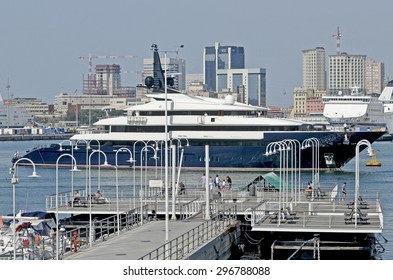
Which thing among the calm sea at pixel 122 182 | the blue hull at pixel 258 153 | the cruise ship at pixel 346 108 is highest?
the cruise ship at pixel 346 108

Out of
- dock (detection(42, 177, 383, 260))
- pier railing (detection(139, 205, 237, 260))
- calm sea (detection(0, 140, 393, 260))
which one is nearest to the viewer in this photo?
pier railing (detection(139, 205, 237, 260))

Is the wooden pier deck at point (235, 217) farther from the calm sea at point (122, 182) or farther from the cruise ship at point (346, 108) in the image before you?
the cruise ship at point (346, 108)

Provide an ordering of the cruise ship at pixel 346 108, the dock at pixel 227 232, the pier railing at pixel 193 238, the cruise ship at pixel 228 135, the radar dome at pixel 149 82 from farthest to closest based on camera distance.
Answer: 1. the cruise ship at pixel 346 108
2. the radar dome at pixel 149 82
3. the cruise ship at pixel 228 135
4. the dock at pixel 227 232
5. the pier railing at pixel 193 238

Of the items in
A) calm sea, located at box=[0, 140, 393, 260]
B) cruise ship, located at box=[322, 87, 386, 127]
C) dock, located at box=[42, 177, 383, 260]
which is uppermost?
cruise ship, located at box=[322, 87, 386, 127]

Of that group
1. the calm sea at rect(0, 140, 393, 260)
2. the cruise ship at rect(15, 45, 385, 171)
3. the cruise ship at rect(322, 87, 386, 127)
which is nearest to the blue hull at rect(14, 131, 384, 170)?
the cruise ship at rect(15, 45, 385, 171)

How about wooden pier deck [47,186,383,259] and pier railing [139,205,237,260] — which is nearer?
pier railing [139,205,237,260]

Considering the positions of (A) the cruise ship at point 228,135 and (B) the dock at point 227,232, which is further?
(A) the cruise ship at point 228,135

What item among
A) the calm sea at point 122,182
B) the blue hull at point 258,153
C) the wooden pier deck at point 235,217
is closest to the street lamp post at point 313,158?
the calm sea at point 122,182

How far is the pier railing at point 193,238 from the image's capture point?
24.1 meters

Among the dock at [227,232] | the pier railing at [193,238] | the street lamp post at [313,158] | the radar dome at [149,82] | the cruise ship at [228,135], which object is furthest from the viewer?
the radar dome at [149,82]

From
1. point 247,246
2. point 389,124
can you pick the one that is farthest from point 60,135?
point 247,246

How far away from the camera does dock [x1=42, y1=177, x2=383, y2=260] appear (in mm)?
26094

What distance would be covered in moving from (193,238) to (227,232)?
4.16 metres

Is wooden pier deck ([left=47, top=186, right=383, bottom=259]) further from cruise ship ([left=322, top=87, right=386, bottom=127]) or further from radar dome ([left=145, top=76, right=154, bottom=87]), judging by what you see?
cruise ship ([left=322, top=87, right=386, bottom=127])
